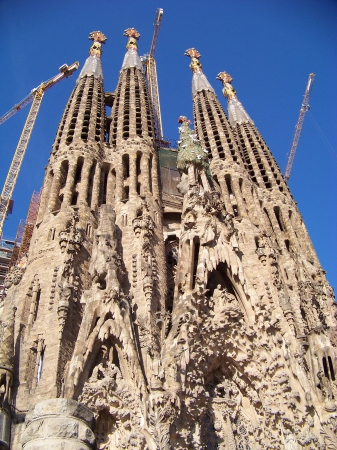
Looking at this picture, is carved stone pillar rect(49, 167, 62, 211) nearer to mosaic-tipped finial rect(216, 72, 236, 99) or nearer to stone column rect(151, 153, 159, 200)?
stone column rect(151, 153, 159, 200)

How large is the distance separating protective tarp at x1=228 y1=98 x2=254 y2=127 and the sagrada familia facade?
747 cm

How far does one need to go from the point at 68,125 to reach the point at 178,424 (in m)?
14.4

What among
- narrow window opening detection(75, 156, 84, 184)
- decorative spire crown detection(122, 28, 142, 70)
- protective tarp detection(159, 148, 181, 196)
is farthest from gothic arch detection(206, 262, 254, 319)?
decorative spire crown detection(122, 28, 142, 70)

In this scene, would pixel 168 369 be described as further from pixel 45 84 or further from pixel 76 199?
pixel 45 84

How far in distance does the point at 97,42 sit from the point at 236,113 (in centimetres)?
992

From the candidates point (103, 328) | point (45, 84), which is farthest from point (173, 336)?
point (45, 84)

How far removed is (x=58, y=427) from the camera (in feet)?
31.8

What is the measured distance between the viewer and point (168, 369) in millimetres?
12828

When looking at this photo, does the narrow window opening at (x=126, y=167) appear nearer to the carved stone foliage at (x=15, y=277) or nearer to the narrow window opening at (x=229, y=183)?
the narrow window opening at (x=229, y=183)

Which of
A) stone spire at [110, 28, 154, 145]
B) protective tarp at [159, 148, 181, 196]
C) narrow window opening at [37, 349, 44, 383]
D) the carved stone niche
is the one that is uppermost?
stone spire at [110, 28, 154, 145]

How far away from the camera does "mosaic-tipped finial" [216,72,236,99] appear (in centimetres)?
3223

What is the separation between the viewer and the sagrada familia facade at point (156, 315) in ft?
38.9

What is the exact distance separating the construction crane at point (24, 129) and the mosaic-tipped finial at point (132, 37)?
9471 mm

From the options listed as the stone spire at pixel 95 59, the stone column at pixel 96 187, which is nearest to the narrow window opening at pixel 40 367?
the stone column at pixel 96 187
